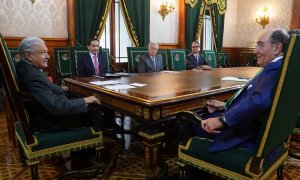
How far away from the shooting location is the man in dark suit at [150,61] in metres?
4.20

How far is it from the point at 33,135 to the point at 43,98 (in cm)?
25

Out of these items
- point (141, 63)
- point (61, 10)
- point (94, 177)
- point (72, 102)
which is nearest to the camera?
point (72, 102)

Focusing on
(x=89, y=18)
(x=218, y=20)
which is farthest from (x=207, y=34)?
(x=89, y=18)

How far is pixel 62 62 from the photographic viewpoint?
453 cm

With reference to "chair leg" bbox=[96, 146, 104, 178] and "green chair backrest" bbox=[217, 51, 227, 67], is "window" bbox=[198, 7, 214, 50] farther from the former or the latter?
"chair leg" bbox=[96, 146, 104, 178]

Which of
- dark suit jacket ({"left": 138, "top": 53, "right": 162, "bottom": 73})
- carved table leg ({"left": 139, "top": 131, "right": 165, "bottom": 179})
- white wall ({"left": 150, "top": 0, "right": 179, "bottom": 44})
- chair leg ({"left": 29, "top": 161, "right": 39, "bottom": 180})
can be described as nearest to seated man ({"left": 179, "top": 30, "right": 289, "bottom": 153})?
carved table leg ({"left": 139, "top": 131, "right": 165, "bottom": 179})

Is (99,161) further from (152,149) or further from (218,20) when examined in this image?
(218,20)

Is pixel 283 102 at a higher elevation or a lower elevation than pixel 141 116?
higher

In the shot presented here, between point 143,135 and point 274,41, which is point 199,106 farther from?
point 274,41

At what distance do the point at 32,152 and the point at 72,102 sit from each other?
1.31 feet

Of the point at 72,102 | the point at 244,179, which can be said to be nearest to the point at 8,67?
the point at 72,102

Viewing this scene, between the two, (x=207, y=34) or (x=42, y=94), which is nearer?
(x=42, y=94)

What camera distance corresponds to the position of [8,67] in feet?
5.05

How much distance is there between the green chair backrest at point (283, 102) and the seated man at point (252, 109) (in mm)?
51
